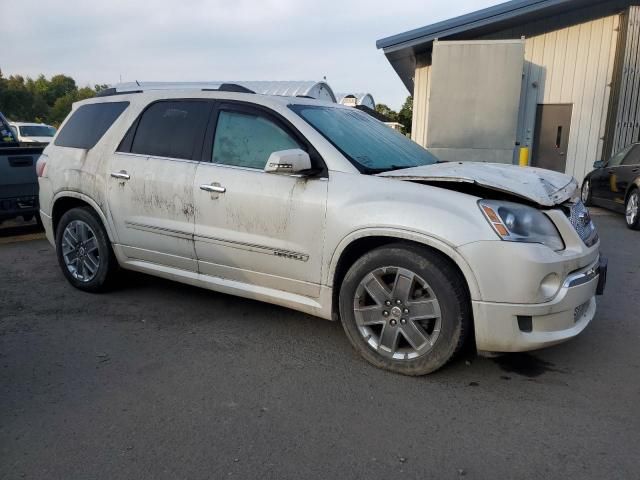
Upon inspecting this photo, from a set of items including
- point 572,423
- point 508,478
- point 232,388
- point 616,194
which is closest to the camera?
point 508,478

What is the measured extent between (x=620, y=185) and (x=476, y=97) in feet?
16.0

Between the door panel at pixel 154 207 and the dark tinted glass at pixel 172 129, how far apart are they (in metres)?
0.09

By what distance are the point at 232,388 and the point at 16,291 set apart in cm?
307

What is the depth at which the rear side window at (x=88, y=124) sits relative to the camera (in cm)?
483

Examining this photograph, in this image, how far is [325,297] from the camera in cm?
361

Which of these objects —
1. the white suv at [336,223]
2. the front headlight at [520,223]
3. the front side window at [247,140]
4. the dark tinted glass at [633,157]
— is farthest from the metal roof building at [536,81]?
the front headlight at [520,223]

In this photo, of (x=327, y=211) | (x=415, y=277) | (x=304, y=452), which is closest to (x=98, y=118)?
(x=327, y=211)

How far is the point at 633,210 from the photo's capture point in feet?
28.1

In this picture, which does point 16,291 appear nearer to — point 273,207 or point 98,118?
point 98,118

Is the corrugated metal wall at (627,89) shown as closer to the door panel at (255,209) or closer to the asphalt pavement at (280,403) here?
the asphalt pavement at (280,403)

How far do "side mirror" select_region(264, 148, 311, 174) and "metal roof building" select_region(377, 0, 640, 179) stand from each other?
10458 millimetres

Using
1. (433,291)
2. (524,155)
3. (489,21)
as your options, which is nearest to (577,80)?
(524,155)

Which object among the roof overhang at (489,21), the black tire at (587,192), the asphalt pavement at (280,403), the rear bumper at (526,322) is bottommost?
the asphalt pavement at (280,403)

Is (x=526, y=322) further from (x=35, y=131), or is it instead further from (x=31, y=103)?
(x=31, y=103)
